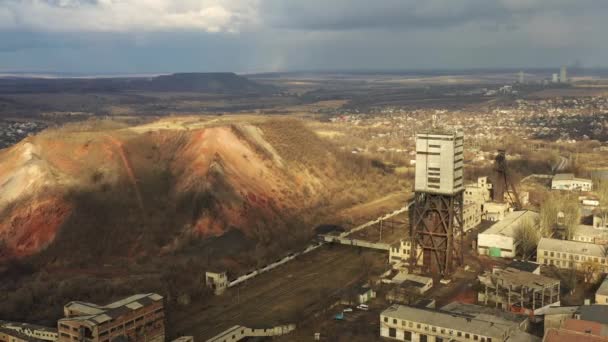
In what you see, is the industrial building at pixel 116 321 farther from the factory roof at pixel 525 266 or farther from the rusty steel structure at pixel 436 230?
the factory roof at pixel 525 266

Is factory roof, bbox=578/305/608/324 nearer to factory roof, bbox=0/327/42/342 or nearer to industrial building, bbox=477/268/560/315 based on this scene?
industrial building, bbox=477/268/560/315

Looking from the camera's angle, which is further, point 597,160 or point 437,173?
point 597,160

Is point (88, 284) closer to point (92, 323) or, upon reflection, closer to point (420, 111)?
point (92, 323)

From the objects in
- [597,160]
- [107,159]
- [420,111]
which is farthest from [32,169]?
[420,111]

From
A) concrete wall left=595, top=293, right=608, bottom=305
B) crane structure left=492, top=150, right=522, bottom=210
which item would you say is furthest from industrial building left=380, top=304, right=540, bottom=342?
crane structure left=492, top=150, right=522, bottom=210

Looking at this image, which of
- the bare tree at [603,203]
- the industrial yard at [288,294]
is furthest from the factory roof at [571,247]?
the industrial yard at [288,294]

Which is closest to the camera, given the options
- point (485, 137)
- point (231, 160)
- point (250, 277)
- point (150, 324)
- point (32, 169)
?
point (150, 324)
